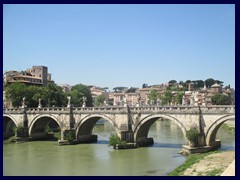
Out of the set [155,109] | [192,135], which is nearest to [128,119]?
[155,109]

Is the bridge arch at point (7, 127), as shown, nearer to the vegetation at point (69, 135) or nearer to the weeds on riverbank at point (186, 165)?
the vegetation at point (69, 135)

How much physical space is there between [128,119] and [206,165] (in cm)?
985

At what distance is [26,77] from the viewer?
53312mm

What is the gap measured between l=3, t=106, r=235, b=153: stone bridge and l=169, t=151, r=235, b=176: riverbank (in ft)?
7.77

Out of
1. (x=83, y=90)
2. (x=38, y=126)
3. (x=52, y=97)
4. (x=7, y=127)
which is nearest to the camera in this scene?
(x=38, y=126)

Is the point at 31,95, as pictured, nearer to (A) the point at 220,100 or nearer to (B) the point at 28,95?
(B) the point at 28,95

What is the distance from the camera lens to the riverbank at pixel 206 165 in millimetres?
15936

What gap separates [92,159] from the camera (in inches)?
870

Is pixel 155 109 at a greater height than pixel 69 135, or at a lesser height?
greater

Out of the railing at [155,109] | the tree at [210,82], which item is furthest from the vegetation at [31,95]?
the tree at [210,82]

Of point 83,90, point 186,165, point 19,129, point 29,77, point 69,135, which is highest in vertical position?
point 29,77

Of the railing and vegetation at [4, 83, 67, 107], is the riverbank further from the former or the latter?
A: vegetation at [4, 83, 67, 107]

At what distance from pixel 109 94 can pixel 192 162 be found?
304ft

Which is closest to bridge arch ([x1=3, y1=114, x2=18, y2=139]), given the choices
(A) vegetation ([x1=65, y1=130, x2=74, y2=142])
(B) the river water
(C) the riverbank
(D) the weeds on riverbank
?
Result: (B) the river water
